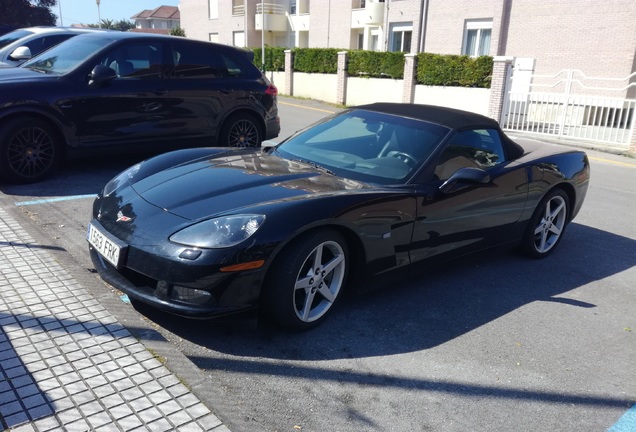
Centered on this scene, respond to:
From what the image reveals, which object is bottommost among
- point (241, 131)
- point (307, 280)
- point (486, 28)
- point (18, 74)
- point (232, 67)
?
point (307, 280)

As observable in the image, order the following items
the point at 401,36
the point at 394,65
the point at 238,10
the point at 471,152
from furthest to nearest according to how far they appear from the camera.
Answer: the point at 238,10, the point at 401,36, the point at 394,65, the point at 471,152

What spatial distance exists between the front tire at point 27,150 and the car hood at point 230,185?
9.72 feet

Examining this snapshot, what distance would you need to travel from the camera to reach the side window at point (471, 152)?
4.36 metres

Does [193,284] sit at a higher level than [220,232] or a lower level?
lower

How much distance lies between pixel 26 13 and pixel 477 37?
103 feet

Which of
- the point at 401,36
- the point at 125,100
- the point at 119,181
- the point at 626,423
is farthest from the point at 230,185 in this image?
the point at 401,36

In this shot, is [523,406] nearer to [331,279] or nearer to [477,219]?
[331,279]

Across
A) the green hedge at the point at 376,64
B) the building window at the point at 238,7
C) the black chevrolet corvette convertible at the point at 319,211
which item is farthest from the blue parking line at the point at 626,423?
the building window at the point at 238,7

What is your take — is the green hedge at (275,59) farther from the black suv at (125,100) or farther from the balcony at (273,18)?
A: the black suv at (125,100)

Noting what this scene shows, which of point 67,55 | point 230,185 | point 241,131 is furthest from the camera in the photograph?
point 241,131

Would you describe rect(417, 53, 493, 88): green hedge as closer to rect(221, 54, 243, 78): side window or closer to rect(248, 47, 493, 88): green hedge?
rect(248, 47, 493, 88): green hedge

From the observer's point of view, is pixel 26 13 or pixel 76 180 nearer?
pixel 76 180

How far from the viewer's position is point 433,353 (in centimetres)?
352

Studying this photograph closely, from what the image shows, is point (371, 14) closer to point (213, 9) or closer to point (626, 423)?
point (213, 9)
